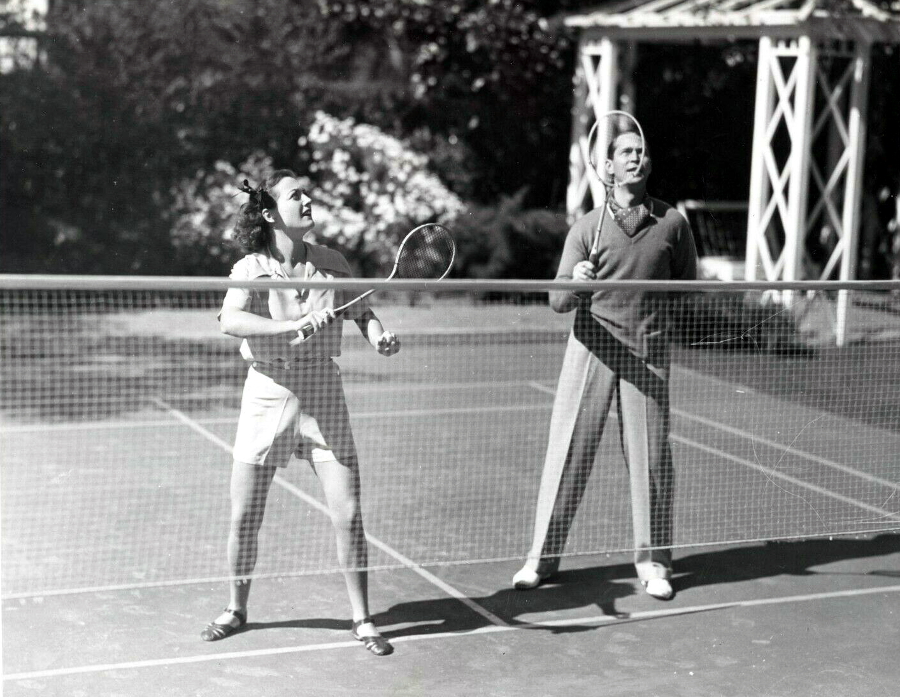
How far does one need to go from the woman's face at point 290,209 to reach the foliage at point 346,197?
12.5m

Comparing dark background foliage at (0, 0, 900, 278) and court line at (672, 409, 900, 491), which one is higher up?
dark background foliage at (0, 0, 900, 278)

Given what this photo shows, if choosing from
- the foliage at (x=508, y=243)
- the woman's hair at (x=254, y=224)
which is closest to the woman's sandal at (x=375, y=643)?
the woman's hair at (x=254, y=224)

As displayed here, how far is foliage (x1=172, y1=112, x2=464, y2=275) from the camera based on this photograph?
18.4 meters

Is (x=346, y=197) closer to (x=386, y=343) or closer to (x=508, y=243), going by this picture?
(x=508, y=243)

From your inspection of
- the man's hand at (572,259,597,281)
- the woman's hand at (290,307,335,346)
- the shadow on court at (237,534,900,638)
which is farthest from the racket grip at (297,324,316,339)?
the man's hand at (572,259,597,281)

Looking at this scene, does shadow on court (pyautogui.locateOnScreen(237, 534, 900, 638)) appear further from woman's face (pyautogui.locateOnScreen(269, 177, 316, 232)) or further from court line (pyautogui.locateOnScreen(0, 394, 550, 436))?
court line (pyautogui.locateOnScreen(0, 394, 550, 436))

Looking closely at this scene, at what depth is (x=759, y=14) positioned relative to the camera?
50.7 feet

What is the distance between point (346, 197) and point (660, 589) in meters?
13.1

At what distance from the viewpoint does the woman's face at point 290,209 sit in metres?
5.66

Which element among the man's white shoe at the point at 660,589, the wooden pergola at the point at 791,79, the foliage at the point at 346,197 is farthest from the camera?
the foliage at the point at 346,197

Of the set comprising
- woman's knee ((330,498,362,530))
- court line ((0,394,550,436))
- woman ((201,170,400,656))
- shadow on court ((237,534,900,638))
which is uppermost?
woman ((201,170,400,656))

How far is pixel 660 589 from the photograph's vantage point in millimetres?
6578

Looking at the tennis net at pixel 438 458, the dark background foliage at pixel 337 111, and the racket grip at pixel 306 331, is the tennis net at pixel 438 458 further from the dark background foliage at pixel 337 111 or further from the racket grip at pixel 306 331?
the dark background foliage at pixel 337 111

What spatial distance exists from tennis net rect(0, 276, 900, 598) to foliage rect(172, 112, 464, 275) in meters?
5.67
